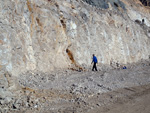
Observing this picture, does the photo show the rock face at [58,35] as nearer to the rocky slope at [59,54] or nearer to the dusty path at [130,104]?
the rocky slope at [59,54]

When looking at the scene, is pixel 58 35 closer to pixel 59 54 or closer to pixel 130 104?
pixel 59 54

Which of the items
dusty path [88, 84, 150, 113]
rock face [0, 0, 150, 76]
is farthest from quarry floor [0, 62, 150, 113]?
rock face [0, 0, 150, 76]

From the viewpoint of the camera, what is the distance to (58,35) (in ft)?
39.5

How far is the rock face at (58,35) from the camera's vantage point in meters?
8.47

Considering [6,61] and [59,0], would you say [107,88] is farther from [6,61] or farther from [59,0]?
[59,0]

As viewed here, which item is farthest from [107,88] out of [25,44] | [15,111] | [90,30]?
[90,30]

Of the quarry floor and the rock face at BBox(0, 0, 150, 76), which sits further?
the rock face at BBox(0, 0, 150, 76)

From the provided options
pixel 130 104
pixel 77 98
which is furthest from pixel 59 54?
pixel 130 104

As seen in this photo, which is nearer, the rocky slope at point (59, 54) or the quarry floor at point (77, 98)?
the quarry floor at point (77, 98)

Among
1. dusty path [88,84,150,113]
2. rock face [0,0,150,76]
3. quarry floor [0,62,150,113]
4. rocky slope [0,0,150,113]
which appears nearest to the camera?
Result: dusty path [88,84,150,113]

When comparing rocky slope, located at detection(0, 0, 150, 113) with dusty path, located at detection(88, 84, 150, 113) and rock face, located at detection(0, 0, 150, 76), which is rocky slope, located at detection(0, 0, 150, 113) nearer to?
rock face, located at detection(0, 0, 150, 76)

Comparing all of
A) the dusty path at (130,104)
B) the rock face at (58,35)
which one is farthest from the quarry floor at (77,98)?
the rock face at (58,35)

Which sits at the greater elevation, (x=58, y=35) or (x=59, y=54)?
(x=58, y=35)

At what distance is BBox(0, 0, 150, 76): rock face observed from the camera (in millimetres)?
8469
